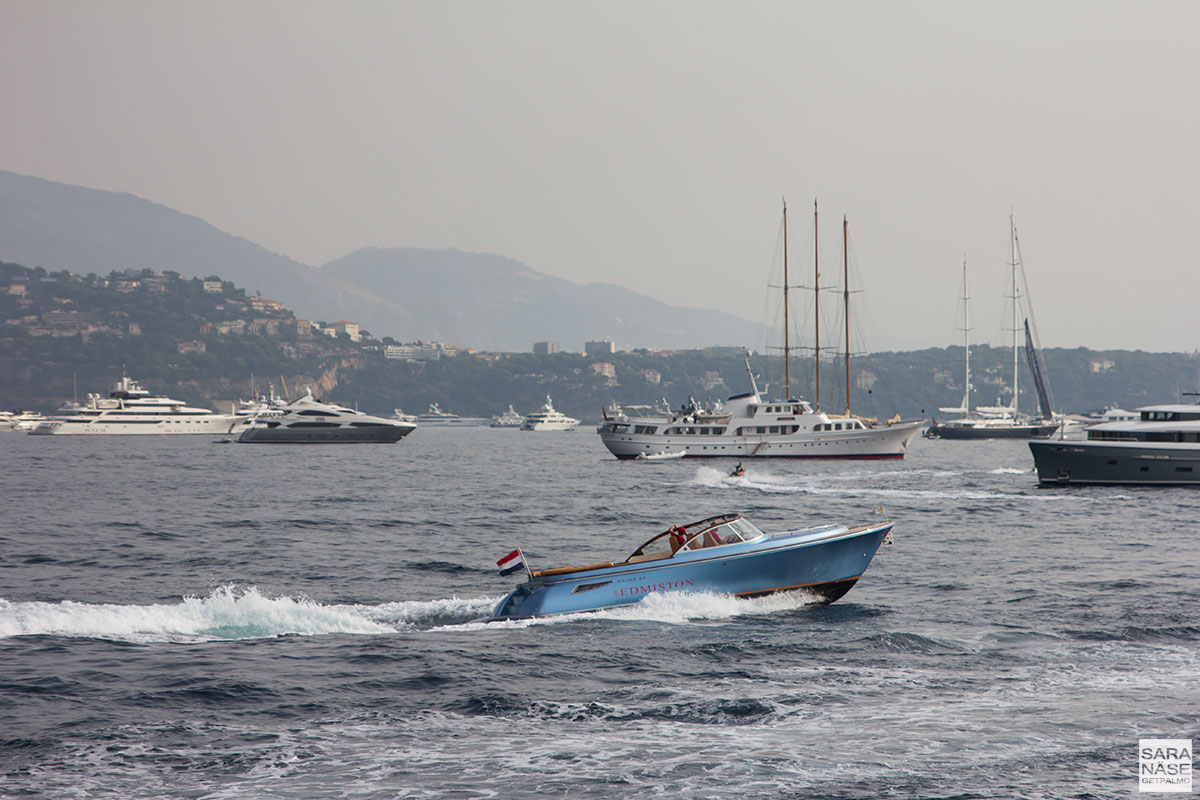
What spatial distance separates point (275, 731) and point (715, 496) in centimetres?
4339

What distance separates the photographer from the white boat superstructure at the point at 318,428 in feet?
472

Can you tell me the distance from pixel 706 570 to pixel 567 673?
517 cm

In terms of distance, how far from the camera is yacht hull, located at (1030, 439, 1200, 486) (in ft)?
180

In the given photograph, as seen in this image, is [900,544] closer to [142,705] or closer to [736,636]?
[736,636]

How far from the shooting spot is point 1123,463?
2196 inches

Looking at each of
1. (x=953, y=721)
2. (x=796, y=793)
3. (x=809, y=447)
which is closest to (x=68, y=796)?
(x=796, y=793)

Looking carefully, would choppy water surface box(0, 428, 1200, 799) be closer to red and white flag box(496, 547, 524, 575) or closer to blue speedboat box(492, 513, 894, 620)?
blue speedboat box(492, 513, 894, 620)

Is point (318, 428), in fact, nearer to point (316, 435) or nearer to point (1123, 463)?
point (316, 435)

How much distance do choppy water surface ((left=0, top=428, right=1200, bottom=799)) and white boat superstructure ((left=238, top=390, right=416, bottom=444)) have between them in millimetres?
108361

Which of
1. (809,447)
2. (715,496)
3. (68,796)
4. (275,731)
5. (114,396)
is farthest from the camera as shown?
(114,396)

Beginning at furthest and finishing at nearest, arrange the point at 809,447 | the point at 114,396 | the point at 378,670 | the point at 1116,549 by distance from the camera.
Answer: the point at 114,396
the point at 809,447
the point at 1116,549
the point at 378,670

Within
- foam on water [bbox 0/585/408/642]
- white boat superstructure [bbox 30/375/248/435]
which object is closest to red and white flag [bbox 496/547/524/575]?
foam on water [bbox 0/585/408/642]

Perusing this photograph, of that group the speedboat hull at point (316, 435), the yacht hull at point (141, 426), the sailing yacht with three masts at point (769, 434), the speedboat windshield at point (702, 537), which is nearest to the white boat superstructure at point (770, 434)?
the sailing yacht with three masts at point (769, 434)

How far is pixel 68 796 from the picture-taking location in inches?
454
